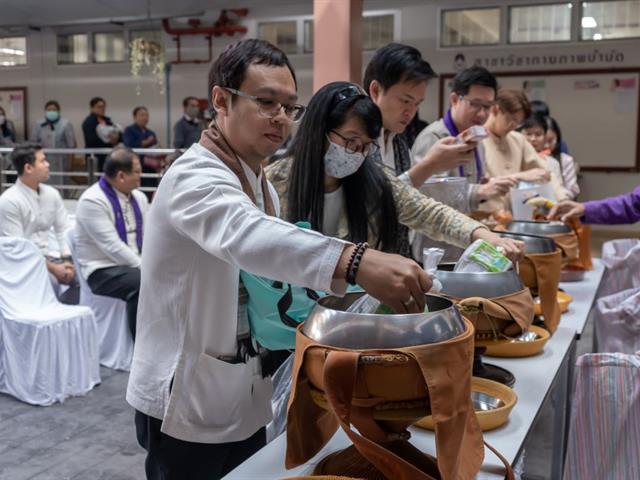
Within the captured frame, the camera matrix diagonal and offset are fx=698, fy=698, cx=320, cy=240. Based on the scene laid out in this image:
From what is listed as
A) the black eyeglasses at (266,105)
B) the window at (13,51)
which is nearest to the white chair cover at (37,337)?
the black eyeglasses at (266,105)

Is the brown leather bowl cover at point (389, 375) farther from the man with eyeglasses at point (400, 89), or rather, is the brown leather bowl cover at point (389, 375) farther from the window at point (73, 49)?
the window at point (73, 49)

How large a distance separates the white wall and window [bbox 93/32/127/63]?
15 centimetres

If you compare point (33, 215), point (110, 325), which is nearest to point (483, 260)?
point (110, 325)

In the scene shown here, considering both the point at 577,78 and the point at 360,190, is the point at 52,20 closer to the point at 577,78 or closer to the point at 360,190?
the point at 577,78

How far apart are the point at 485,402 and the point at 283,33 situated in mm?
8767

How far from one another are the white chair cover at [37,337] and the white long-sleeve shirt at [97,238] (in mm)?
241

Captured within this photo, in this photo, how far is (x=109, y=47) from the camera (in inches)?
417

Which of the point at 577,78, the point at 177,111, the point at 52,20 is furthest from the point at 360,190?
the point at 52,20

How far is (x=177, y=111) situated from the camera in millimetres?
10211

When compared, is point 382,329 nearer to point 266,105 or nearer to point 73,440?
point 266,105

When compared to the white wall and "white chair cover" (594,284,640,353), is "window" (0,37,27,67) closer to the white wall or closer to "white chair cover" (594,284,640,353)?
the white wall

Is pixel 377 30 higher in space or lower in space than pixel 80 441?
higher

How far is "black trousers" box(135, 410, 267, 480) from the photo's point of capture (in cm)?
120

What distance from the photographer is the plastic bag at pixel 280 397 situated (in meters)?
1.50
